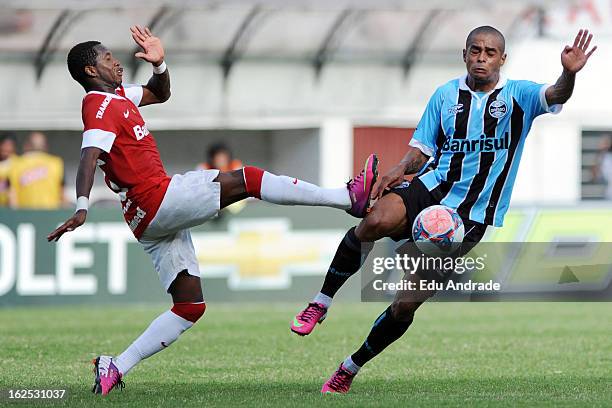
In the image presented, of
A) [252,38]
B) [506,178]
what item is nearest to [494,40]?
[506,178]

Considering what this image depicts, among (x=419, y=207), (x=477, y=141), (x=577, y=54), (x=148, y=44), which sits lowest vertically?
(x=419, y=207)

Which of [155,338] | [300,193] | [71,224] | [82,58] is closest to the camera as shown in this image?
[71,224]

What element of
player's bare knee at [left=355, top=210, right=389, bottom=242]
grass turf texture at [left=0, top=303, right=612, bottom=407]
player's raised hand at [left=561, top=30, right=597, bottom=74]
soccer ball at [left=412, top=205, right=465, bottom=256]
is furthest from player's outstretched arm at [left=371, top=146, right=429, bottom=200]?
grass turf texture at [left=0, top=303, right=612, bottom=407]

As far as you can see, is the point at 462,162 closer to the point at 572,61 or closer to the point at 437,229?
the point at 437,229

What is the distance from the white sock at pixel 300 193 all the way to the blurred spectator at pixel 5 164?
33.7 ft

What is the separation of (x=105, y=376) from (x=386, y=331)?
1929mm

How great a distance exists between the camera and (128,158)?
29.5 ft

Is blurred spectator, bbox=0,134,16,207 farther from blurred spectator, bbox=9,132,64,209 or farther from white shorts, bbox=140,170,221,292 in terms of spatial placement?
white shorts, bbox=140,170,221,292

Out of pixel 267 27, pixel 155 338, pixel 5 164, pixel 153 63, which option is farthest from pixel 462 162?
pixel 267 27

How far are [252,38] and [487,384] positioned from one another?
14.2 m

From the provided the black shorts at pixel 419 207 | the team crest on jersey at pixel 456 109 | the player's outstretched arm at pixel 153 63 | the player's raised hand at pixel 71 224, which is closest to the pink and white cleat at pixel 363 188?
the black shorts at pixel 419 207

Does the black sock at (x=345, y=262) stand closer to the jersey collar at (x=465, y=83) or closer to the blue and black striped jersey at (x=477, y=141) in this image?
the blue and black striped jersey at (x=477, y=141)

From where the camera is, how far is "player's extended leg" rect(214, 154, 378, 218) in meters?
8.94

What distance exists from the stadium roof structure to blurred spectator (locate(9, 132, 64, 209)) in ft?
12.7
